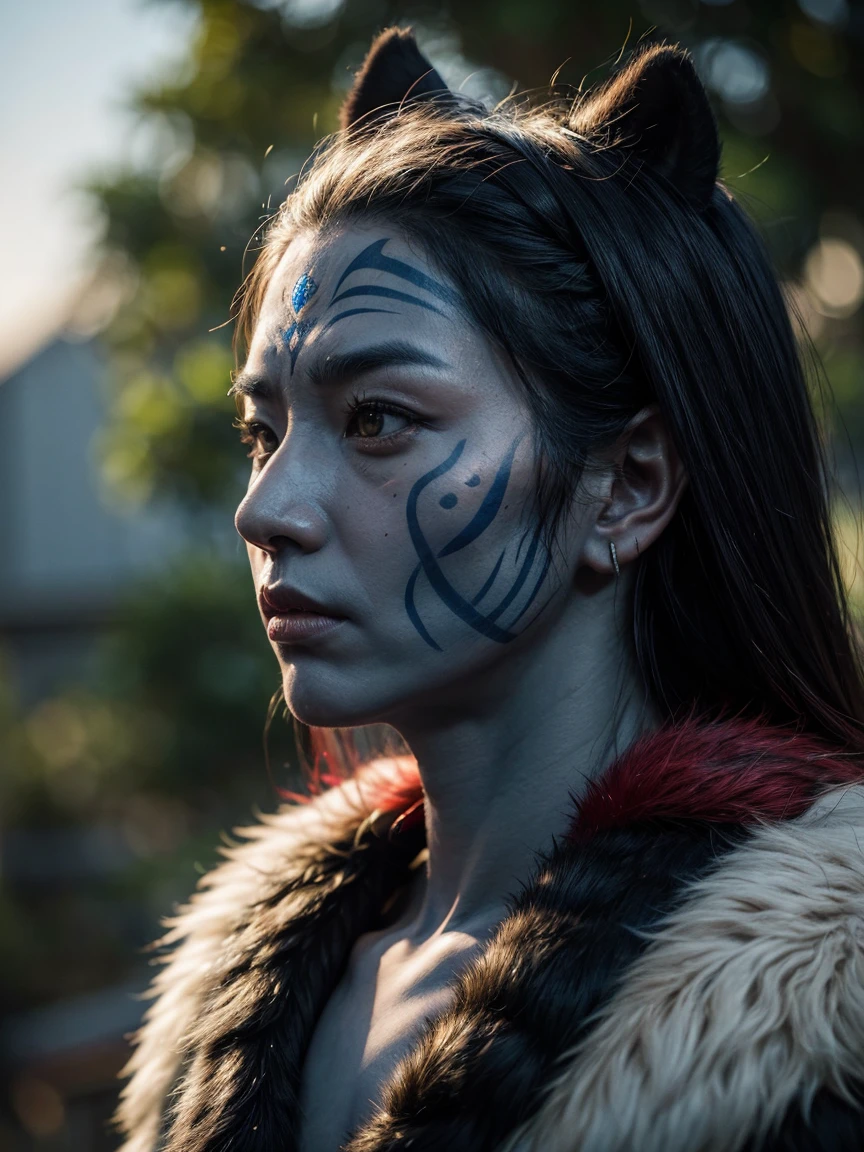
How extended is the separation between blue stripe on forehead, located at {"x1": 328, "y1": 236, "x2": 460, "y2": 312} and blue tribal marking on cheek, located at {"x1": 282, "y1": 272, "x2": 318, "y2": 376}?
46 mm

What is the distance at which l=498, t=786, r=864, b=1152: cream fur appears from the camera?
117cm

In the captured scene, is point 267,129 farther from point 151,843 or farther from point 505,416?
point 151,843

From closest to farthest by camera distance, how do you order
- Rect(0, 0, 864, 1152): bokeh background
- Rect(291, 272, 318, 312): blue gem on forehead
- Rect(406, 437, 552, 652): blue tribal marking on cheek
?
Rect(406, 437, 552, 652): blue tribal marking on cheek
Rect(291, 272, 318, 312): blue gem on forehead
Rect(0, 0, 864, 1152): bokeh background

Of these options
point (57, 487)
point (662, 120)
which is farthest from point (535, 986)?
point (57, 487)

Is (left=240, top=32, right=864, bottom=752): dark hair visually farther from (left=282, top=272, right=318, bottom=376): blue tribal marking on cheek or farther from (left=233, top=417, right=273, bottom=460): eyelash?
(left=233, top=417, right=273, bottom=460): eyelash

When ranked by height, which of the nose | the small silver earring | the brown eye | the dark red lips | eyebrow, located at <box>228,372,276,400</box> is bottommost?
the small silver earring

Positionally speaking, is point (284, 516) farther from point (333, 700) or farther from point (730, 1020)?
point (730, 1020)

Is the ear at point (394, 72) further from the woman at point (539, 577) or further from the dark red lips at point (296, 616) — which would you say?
the dark red lips at point (296, 616)

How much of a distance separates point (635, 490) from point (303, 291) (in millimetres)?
549

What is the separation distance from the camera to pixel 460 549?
1519 mm

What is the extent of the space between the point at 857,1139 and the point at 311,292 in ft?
4.00

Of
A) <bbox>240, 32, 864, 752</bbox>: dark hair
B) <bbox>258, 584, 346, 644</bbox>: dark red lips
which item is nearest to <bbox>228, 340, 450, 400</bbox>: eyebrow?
<bbox>240, 32, 864, 752</bbox>: dark hair

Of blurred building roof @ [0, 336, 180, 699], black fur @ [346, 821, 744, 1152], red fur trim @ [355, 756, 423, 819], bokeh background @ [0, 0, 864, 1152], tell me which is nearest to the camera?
black fur @ [346, 821, 744, 1152]

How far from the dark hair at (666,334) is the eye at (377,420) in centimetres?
17
